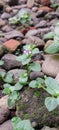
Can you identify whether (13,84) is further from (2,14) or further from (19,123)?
(2,14)

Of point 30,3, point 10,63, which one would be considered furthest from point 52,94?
point 30,3

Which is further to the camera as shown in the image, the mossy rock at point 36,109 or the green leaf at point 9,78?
the green leaf at point 9,78

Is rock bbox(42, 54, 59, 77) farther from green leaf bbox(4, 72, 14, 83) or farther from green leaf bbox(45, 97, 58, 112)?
green leaf bbox(45, 97, 58, 112)

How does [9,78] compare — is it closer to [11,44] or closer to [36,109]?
[36,109]

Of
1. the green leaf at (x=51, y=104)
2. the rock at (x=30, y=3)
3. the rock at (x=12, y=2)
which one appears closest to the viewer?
the green leaf at (x=51, y=104)

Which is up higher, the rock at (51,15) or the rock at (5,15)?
the rock at (51,15)

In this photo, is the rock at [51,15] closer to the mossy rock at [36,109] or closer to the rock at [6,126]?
the mossy rock at [36,109]

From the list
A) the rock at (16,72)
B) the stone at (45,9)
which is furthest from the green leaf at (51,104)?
the stone at (45,9)
